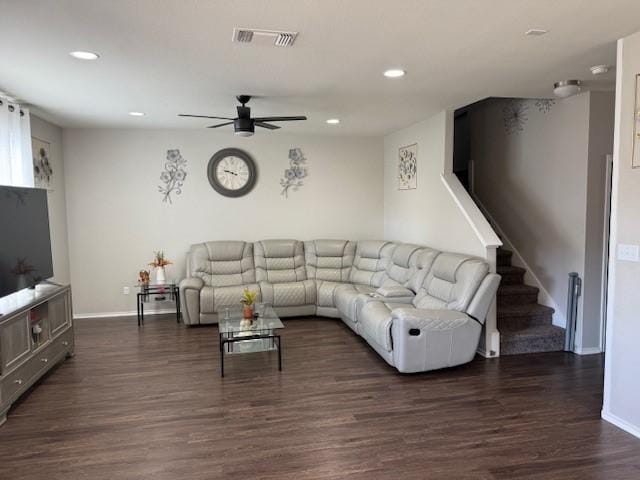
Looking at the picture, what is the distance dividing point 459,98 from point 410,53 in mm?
1449

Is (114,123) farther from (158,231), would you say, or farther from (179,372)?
(179,372)

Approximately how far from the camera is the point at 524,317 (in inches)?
175

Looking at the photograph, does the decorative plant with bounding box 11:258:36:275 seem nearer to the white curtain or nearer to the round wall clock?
the white curtain

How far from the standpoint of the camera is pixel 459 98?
13.4ft

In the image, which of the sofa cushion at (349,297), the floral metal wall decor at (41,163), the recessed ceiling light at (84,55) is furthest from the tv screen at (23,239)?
the sofa cushion at (349,297)

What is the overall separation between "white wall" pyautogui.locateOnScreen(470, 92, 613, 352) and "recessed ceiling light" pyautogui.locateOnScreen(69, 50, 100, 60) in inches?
165

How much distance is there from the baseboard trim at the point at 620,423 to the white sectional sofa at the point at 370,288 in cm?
109

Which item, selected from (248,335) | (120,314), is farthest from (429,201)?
(120,314)

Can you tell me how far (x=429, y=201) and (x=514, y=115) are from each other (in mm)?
1410

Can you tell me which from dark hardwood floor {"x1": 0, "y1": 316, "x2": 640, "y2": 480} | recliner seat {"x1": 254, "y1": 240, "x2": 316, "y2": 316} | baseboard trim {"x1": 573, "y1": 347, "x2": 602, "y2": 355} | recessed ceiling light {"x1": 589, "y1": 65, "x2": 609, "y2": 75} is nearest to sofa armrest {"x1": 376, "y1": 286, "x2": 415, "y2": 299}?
dark hardwood floor {"x1": 0, "y1": 316, "x2": 640, "y2": 480}

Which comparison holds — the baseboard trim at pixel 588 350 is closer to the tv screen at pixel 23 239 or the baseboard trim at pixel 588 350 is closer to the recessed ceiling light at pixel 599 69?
the recessed ceiling light at pixel 599 69

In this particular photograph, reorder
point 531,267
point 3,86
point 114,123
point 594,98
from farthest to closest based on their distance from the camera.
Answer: point 114,123 → point 531,267 → point 594,98 → point 3,86

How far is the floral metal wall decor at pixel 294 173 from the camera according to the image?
245 inches

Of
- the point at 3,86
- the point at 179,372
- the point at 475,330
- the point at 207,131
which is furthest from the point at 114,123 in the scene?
the point at 475,330
